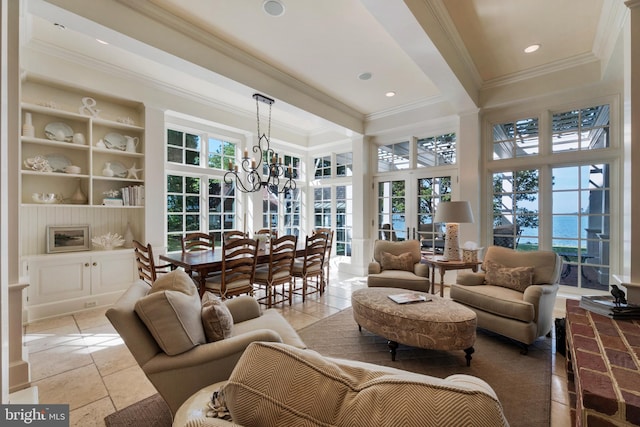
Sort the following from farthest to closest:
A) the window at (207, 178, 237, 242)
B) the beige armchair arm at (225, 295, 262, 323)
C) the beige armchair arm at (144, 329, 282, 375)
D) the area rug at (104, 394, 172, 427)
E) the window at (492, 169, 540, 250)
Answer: the window at (207, 178, 237, 242)
the window at (492, 169, 540, 250)
the beige armchair arm at (225, 295, 262, 323)
the area rug at (104, 394, 172, 427)
the beige armchair arm at (144, 329, 282, 375)

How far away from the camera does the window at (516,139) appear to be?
4.24 meters

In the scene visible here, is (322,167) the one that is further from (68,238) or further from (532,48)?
(68,238)

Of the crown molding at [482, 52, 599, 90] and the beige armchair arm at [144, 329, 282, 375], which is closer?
the beige armchair arm at [144, 329, 282, 375]

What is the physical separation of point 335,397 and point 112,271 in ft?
14.0

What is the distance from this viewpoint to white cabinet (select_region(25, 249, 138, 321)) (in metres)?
3.26

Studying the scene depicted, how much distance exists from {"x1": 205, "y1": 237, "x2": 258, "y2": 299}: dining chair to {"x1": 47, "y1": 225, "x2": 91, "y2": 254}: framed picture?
1948mm

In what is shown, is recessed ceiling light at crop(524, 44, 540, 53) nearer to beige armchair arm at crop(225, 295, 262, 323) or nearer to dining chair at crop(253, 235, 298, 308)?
dining chair at crop(253, 235, 298, 308)

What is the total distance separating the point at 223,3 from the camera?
8.45ft

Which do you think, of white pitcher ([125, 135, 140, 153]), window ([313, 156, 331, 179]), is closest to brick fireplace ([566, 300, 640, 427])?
white pitcher ([125, 135, 140, 153])

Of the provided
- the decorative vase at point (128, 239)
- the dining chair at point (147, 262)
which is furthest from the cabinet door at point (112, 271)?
the dining chair at point (147, 262)

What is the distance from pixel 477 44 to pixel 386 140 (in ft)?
8.18

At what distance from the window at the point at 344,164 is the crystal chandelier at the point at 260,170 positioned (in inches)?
53.2

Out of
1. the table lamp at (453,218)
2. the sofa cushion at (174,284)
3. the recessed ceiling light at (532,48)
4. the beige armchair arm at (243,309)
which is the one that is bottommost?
the beige armchair arm at (243,309)

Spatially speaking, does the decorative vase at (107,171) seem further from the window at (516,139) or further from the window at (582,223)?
the window at (582,223)
